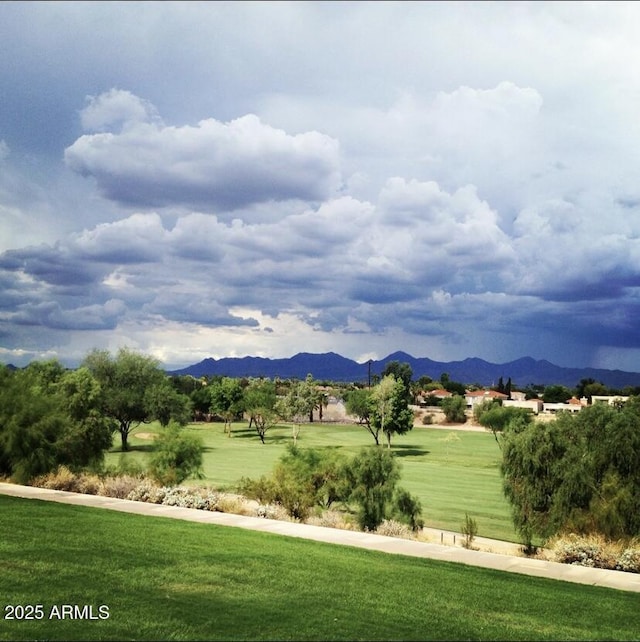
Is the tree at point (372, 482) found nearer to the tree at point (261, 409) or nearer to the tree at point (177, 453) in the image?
the tree at point (177, 453)

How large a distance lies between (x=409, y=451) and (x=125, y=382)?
29.1m

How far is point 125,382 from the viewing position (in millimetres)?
68688

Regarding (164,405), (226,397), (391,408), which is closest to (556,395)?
(226,397)

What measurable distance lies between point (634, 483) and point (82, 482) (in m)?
18.2

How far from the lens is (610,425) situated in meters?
24.1

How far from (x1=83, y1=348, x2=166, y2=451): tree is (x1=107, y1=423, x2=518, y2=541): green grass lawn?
9.19 ft

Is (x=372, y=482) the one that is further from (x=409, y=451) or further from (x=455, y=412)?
(x=455, y=412)

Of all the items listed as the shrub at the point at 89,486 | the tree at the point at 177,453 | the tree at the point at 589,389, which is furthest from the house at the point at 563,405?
the shrub at the point at 89,486

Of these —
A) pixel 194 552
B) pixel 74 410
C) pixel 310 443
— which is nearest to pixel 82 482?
pixel 194 552

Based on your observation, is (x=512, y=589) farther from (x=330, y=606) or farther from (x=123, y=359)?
(x=123, y=359)

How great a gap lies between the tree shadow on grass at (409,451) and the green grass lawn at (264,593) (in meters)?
54.4

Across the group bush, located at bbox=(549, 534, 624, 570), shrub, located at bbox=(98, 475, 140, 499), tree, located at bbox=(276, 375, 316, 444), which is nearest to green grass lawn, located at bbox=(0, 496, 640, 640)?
bush, located at bbox=(549, 534, 624, 570)

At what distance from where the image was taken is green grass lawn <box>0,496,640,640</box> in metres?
7.54

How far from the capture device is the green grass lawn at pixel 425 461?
32500 mm
